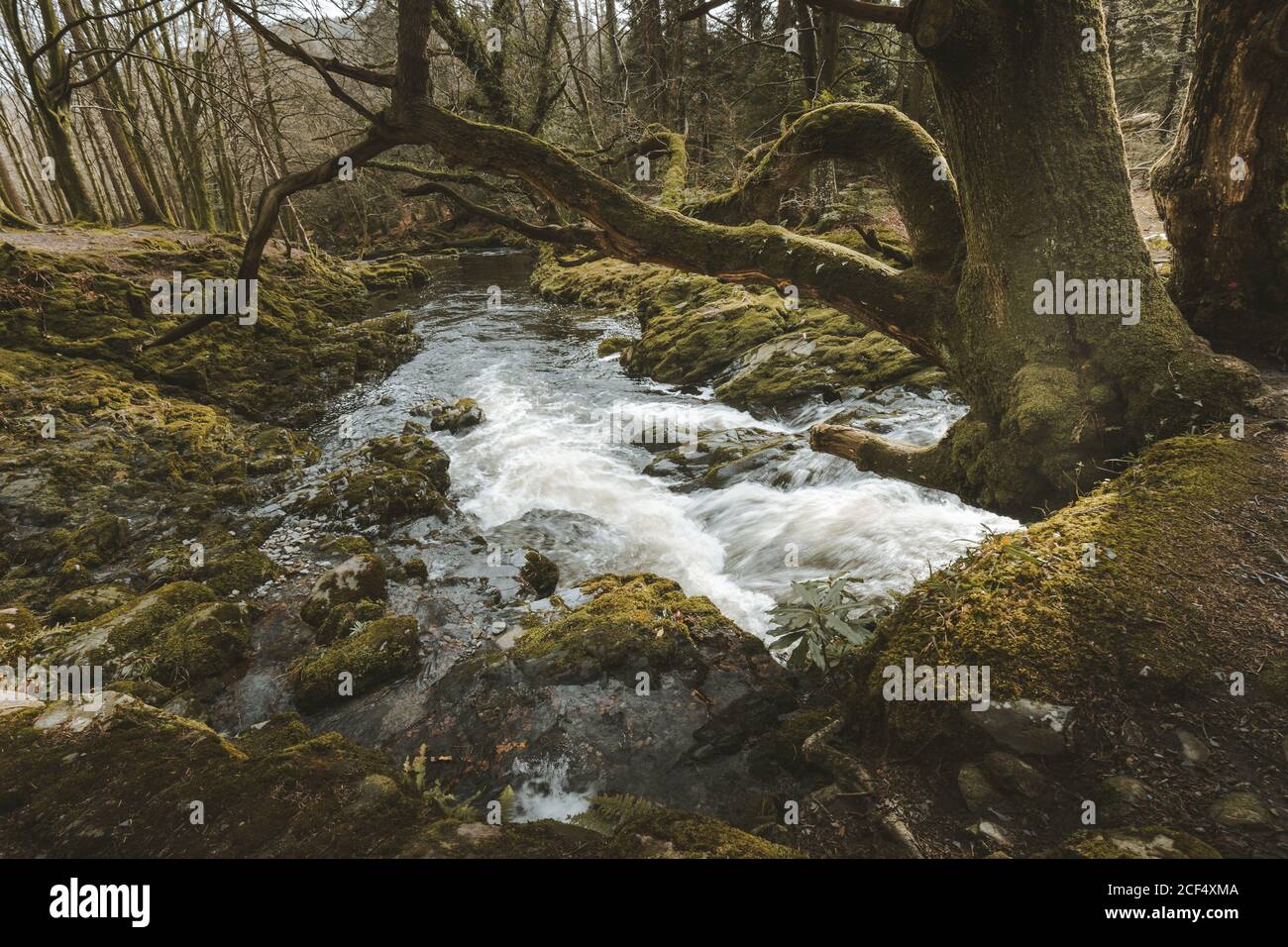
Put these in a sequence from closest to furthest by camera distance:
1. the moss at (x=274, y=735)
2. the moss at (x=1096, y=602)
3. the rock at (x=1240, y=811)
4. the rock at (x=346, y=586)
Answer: the rock at (x=1240, y=811) < the moss at (x=1096, y=602) < the moss at (x=274, y=735) < the rock at (x=346, y=586)

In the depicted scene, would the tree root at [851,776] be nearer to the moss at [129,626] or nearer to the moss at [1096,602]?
the moss at [1096,602]

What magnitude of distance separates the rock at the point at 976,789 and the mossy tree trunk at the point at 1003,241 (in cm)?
223

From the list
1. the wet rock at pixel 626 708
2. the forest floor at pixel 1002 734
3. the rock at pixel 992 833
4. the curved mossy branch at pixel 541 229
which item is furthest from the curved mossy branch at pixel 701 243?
the rock at pixel 992 833

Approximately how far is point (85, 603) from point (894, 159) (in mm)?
8187

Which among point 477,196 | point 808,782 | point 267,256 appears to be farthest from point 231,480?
point 477,196

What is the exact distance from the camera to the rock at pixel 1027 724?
238 cm

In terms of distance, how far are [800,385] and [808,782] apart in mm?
8248

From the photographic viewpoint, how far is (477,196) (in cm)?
2764

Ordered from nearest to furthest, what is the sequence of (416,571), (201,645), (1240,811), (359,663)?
(1240,811) < (359,663) < (201,645) < (416,571)

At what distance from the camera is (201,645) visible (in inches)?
193

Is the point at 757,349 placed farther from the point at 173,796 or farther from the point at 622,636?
the point at 173,796

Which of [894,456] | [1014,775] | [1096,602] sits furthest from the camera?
[894,456]

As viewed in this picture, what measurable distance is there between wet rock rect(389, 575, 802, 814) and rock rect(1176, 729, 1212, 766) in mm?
1602

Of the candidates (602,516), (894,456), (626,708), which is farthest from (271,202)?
(894,456)
